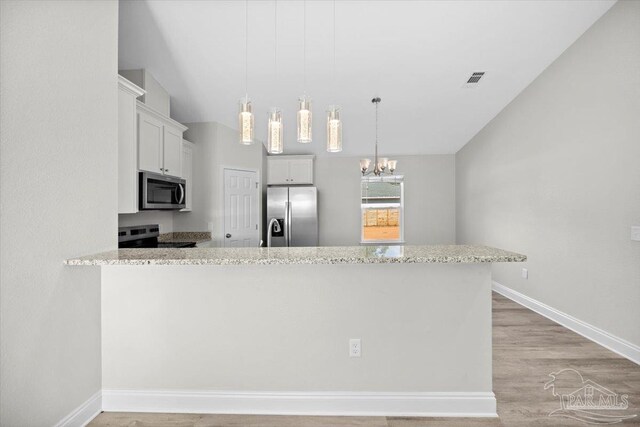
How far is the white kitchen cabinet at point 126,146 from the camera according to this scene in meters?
2.42

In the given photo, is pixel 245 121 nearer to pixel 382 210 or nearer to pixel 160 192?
pixel 160 192

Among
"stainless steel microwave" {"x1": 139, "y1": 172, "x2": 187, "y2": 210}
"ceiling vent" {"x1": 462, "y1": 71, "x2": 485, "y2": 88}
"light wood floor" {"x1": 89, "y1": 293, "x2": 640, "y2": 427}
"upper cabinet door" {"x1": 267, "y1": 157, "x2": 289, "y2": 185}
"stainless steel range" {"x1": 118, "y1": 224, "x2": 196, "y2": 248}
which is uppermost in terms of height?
"ceiling vent" {"x1": 462, "y1": 71, "x2": 485, "y2": 88}

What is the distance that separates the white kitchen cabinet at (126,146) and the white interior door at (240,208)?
1.94 m

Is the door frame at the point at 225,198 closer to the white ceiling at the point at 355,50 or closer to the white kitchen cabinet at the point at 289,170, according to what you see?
the white kitchen cabinet at the point at 289,170

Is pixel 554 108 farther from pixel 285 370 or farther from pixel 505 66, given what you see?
pixel 285 370

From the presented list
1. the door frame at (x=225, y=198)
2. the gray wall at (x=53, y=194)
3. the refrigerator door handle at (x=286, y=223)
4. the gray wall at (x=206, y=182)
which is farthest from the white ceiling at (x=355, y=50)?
the refrigerator door handle at (x=286, y=223)

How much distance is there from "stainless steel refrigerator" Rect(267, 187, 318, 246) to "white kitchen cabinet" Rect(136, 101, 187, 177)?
1.74 m

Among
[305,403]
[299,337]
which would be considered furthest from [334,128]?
[305,403]

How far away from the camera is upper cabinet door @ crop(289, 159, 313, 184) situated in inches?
221

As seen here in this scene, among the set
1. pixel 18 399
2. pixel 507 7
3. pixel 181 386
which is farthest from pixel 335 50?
pixel 18 399

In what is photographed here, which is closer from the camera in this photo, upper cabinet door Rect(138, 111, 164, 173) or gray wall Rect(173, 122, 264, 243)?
upper cabinet door Rect(138, 111, 164, 173)

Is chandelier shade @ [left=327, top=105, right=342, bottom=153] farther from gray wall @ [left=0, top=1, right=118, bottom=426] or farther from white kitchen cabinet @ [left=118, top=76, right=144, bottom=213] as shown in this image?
white kitchen cabinet @ [left=118, top=76, right=144, bottom=213]

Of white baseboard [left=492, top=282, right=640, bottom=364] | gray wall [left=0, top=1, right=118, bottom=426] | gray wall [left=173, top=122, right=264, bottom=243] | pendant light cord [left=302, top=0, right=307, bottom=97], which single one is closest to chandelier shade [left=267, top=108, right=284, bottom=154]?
gray wall [left=0, top=1, right=118, bottom=426]

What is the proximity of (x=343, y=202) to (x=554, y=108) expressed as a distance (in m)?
3.42
